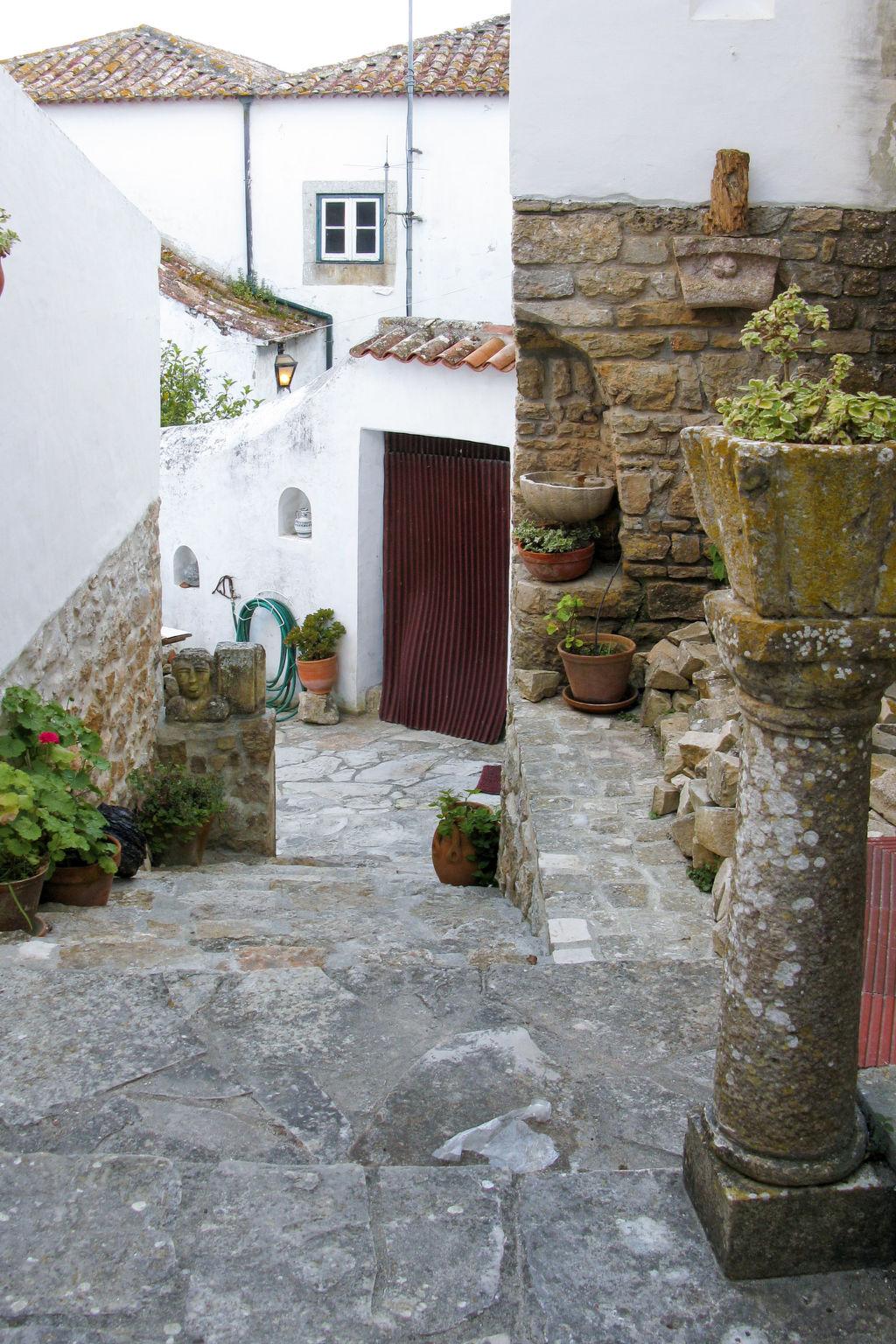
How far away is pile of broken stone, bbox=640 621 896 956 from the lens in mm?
3852

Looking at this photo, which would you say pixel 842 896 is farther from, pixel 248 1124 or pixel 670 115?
pixel 670 115

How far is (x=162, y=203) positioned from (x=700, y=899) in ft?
47.6

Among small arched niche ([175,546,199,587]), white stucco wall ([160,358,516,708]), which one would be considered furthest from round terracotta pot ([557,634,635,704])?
small arched niche ([175,546,199,587])

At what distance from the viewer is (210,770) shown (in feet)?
22.1

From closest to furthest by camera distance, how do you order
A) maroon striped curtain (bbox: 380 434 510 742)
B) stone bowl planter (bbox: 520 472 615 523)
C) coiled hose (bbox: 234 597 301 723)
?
stone bowl planter (bbox: 520 472 615 523), maroon striped curtain (bbox: 380 434 510 742), coiled hose (bbox: 234 597 301 723)

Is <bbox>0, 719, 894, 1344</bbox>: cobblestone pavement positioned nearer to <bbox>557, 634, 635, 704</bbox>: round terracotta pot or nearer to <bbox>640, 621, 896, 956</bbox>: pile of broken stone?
<bbox>640, 621, 896, 956</bbox>: pile of broken stone

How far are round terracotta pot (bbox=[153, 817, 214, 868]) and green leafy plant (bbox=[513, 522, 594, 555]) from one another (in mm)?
2256

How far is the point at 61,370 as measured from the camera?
16.2ft

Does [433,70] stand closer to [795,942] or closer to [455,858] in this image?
[455,858]

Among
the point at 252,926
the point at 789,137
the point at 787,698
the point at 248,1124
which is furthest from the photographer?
the point at 789,137

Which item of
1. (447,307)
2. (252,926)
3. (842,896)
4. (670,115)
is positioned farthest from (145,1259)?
(447,307)

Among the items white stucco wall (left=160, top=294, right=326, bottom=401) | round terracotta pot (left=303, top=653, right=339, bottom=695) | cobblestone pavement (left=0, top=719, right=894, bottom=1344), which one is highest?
white stucco wall (left=160, top=294, right=326, bottom=401)

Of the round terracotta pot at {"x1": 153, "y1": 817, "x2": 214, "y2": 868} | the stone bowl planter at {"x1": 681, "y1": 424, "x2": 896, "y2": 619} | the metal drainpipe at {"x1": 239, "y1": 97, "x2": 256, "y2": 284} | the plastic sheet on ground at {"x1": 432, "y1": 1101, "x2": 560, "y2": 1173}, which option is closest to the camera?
the stone bowl planter at {"x1": 681, "y1": 424, "x2": 896, "y2": 619}

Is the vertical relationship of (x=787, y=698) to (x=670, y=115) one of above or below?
below
